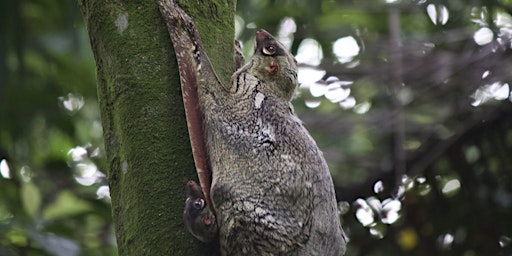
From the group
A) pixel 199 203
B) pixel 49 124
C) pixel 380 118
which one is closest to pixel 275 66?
pixel 199 203

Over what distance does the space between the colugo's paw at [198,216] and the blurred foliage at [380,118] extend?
11.0 feet

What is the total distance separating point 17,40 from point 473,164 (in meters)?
4.65

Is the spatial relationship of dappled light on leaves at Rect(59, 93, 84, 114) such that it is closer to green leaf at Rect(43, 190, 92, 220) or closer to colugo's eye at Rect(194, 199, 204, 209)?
green leaf at Rect(43, 190, 92, 220)

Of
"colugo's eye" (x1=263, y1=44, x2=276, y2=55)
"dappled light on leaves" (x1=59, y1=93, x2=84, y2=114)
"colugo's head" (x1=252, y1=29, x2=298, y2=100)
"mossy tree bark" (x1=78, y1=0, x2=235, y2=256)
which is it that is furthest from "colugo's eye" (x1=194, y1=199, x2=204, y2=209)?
"dappled light on leaves" (x1=59, y1=93, x2=84, y2=114)

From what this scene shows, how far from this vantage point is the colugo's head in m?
4.81

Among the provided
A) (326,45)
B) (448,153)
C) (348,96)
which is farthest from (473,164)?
(326,45)

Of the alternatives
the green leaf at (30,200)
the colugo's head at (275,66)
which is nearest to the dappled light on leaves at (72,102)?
the green leaf at (30,200)

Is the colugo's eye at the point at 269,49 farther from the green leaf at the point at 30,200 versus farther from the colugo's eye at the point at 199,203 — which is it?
the green leaf at the point at 30,200

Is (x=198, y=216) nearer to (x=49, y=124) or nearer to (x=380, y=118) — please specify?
(x=380, y=118)

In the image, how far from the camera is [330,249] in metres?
3.99

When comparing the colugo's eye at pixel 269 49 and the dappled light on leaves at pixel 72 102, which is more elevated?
the dappled light on leaves at pixel 72 102

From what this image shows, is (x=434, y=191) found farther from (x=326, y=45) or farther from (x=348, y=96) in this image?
(x=326, y=45)

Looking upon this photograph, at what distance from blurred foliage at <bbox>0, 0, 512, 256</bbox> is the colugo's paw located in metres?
3.35

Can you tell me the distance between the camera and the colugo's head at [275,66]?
4812 mm
